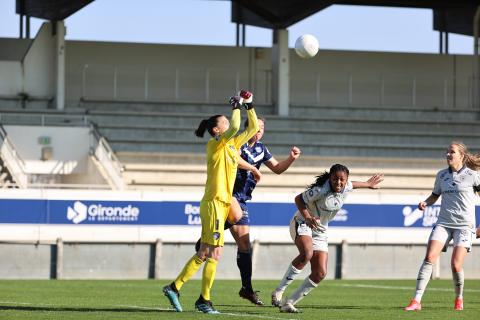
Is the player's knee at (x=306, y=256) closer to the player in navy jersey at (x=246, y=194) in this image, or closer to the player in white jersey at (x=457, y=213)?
the player in navy jersey at (x=246, y=194)

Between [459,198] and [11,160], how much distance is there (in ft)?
59.8

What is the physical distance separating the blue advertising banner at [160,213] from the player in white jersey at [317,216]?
11.4m

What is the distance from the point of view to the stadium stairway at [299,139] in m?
31.5

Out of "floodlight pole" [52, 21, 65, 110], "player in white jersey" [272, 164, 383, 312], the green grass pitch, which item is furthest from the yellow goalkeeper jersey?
"floodlight pole" [52, 21, 65, 110]

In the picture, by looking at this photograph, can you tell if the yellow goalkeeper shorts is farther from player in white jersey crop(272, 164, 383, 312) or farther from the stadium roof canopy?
the stadium roof canopy

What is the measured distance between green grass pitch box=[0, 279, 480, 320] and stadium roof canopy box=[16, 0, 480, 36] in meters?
15.6

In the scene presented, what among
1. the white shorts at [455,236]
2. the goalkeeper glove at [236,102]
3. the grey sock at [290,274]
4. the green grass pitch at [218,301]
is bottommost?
the green grass pitch at [218,301]

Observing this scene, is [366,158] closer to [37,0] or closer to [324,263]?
[37,0]

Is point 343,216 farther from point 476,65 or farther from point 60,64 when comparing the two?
point 476,65

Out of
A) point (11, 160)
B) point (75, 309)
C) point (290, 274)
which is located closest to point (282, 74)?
point (11, 160)

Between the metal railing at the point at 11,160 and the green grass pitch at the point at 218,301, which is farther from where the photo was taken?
the metal railing at the point at 11,160

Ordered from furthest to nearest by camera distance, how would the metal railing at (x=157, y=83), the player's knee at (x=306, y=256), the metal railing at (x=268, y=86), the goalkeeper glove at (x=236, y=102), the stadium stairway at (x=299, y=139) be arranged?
the metal railing at (x=268, y=86), the metal railing at (x=157, y=83), the stadium stairway at (x=299, y=139), the player's knee at (x=306, y=256), the goalkeeper glove at (x=236, y=102)

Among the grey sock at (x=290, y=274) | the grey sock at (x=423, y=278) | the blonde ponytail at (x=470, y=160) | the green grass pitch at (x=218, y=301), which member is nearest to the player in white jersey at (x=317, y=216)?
the grey sock at (x=290, y=274)

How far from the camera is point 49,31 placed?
115ft
